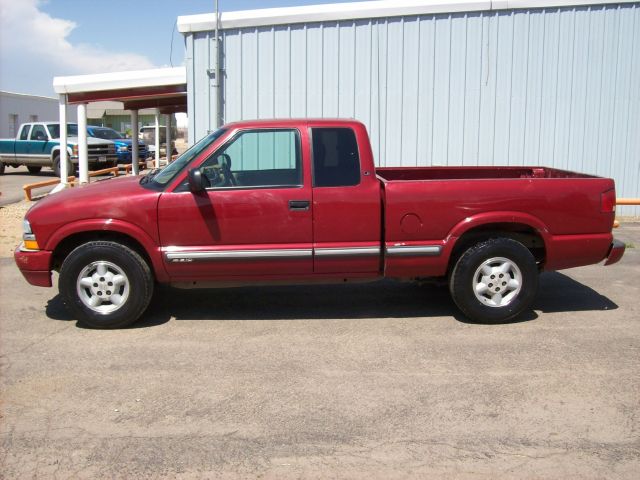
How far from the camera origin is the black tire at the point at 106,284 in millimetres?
5762

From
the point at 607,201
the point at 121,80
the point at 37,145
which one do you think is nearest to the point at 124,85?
the point at 121,80

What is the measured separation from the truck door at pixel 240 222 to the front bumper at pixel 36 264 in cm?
107

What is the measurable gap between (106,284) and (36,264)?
2.12 feet

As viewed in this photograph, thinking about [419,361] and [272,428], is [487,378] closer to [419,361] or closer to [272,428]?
[419,361]

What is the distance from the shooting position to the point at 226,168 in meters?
5.91

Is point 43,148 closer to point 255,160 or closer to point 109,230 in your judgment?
point 109,230

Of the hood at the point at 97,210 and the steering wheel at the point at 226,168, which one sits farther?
the steering wheel at the point at 226,168

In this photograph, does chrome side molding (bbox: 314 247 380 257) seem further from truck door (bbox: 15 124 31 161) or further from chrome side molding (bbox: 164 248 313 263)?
truck door (bbox: 15 124 31 161)

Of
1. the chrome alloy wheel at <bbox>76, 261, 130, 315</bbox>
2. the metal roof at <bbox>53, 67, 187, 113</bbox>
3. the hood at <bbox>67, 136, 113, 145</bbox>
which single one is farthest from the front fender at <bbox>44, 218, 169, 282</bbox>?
the hood at <bbox>67, 136, 113, 145</bbox>

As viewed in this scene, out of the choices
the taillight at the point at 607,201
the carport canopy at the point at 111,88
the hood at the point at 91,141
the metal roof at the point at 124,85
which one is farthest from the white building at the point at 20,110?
the taillight at the point at 607,201

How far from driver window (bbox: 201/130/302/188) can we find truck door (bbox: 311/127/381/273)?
204mm

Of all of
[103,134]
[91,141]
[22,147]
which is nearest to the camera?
[91,141]

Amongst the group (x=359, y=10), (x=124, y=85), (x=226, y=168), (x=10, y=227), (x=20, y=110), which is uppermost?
(x=20, y=110)

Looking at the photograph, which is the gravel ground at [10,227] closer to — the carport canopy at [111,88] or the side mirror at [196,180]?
the carport canopy at [111,88]
